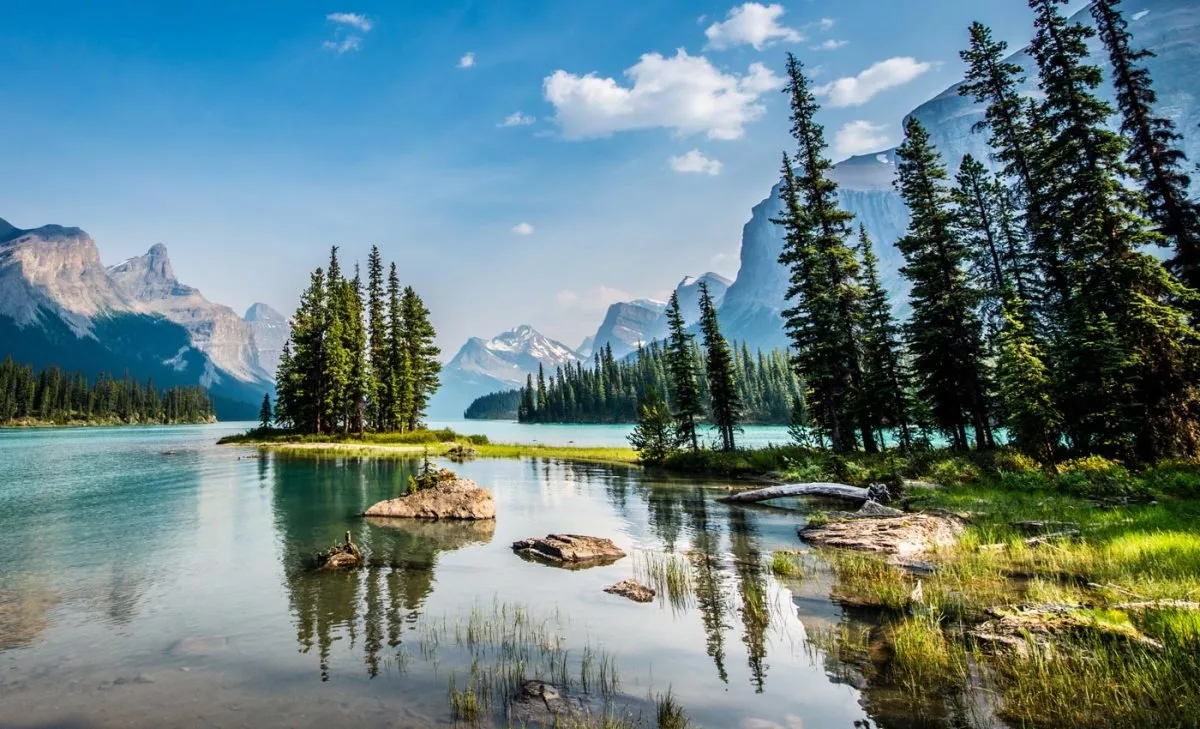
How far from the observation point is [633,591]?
12.9 meters

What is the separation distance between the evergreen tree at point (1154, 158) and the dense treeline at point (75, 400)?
208099 millimetres

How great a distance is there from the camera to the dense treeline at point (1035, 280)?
20969mm

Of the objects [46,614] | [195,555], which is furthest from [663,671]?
[195,555]

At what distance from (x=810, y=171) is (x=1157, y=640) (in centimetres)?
3417

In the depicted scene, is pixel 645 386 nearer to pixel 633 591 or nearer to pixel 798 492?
pixel 798 492

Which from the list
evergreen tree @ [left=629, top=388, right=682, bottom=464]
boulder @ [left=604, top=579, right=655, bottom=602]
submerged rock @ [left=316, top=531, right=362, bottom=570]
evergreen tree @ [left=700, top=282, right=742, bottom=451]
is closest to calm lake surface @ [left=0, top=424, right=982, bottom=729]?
boulder @ [left=604, top=579, right=655, bottom=602]

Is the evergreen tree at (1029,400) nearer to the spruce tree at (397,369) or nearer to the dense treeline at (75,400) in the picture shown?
the spruce tree at (397,369)

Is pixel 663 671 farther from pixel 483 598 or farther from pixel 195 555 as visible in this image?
pixel 195 555

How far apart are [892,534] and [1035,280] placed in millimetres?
24781

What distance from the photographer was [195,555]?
16703 mm

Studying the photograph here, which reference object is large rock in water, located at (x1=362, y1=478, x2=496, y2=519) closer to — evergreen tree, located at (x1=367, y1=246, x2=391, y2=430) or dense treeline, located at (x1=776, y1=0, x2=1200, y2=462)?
dense treeline, located at (x1=776, y1=0, x2=1200, y2=462)

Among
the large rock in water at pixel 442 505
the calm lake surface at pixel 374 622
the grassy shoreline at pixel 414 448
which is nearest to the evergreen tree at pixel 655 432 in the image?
the grassy shoreline at pixel 414 448

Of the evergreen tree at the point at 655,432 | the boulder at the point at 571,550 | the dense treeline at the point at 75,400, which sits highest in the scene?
the dense treeline at the point at 75,400

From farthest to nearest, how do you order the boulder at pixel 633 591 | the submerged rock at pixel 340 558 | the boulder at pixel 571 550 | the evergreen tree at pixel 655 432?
1. the evergreen tree at pixel 655 432
2. the boulder at pixel 571 550
3. the submerged rock at pixel 340 558
4. the boulder at pixel 633 591
